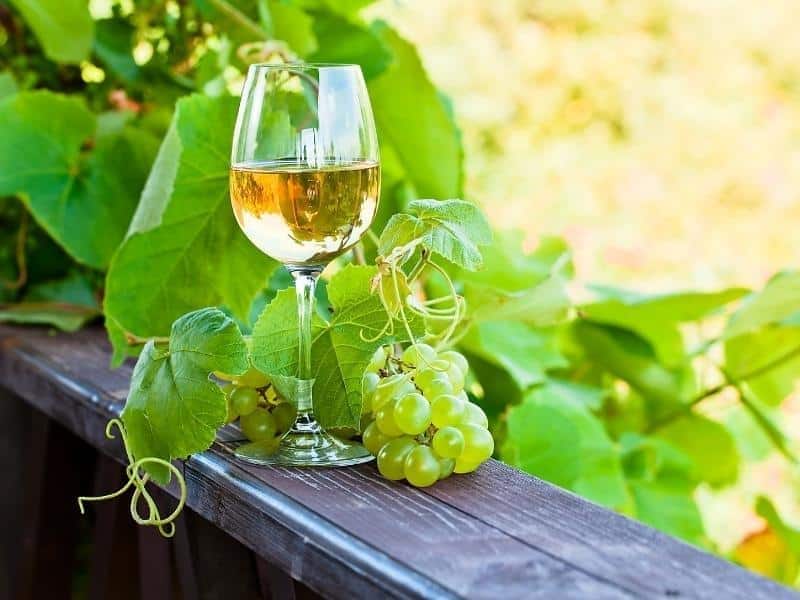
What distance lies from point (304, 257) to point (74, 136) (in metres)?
0.54

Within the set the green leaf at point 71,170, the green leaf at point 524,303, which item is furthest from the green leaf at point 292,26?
the green leaf at point 524,303

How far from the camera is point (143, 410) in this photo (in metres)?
0.74

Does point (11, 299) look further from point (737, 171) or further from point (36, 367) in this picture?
point (737, 171)

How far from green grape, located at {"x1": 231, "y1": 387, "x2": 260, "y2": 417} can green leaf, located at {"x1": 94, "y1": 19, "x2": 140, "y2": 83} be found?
0.66 metres

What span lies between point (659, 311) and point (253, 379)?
25.1 inches

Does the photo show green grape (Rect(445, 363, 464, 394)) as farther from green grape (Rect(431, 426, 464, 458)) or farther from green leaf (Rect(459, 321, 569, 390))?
green leaf (Rect(459, 321, 569, 390))

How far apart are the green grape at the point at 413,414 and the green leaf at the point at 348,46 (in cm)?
57

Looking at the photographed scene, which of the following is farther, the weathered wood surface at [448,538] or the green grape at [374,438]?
the green grape at [374,438]

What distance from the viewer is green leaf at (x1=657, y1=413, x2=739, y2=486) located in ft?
4.57

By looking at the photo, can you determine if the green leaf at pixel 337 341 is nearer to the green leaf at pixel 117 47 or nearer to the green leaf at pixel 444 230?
the green leaf at pixel 444 230

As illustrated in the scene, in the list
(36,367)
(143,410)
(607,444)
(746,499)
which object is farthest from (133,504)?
(746,499)

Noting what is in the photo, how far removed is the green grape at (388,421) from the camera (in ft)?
2.37

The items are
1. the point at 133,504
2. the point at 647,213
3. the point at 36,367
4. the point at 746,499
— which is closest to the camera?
the point at 133,504

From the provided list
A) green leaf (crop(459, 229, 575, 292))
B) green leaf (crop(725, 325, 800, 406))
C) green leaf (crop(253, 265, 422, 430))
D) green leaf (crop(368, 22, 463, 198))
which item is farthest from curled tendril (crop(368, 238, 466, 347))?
green leaf (crop(725, 325, 800, 406))
